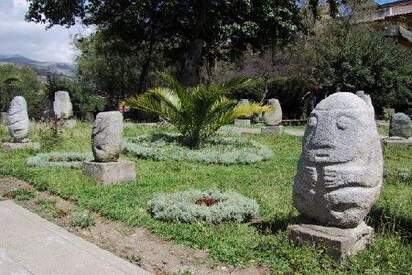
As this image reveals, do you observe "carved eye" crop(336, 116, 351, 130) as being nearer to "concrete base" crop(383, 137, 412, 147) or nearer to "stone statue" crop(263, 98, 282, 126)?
"concrete base" crop(383, 137, 412, 147)

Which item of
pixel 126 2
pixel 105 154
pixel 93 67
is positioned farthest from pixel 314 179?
pixel 93 67

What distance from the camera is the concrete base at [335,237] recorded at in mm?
5105

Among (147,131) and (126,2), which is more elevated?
(126,2)

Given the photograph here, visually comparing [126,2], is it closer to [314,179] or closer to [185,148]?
[185,148]

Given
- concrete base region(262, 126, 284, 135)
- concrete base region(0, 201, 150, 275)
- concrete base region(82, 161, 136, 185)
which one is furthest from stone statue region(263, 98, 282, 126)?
concrete base region(0, 201, 150, 275)

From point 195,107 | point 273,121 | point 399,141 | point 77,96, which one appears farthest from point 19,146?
point 77,96

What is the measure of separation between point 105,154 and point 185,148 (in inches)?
173

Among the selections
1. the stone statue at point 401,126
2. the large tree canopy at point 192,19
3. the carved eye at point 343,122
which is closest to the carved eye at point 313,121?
the carved eye at point 343,122

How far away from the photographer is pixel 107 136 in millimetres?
9180

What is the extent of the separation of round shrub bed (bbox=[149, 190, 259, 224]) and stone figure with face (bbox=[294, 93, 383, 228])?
1.42 m

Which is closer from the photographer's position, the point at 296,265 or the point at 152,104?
the point at 296,265

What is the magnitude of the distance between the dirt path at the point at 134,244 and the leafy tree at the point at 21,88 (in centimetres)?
2712

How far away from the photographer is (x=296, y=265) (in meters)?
5.09

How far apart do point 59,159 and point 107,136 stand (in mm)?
3096
